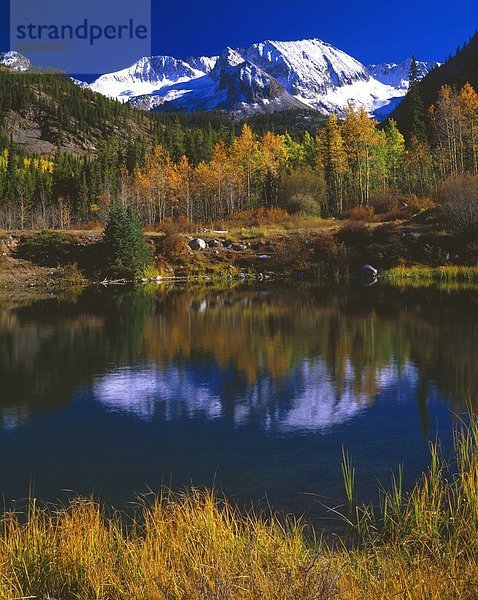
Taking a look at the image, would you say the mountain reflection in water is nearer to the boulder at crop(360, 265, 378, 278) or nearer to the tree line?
the boulder at crop(360, 265, 378, 278)

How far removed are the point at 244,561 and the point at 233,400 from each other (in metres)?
7.78

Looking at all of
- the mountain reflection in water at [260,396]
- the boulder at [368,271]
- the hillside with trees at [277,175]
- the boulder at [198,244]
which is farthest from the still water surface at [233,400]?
the hillside with trees at [277,175]

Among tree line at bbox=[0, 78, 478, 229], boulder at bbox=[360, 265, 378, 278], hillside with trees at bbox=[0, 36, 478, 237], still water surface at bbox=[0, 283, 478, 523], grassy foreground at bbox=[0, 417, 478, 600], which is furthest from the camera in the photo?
tree line at bbox=[0, 78, 478, 229]

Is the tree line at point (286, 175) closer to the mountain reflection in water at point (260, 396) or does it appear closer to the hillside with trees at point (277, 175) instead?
the hillside with trees at point (277, 175)

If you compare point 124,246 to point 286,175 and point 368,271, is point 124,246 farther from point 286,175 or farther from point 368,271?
point 286,175

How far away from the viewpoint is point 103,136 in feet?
534

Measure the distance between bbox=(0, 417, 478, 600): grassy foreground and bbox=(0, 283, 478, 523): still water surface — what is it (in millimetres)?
1343

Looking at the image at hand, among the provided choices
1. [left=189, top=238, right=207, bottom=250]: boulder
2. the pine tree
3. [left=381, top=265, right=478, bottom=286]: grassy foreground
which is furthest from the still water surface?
[left=189, top=238, right=207, bottom=250]: boulder

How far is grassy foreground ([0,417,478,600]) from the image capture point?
3.88m

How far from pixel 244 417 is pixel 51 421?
3.87m

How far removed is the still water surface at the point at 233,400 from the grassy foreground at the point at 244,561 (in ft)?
4.40

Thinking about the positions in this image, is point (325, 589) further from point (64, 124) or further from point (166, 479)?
point (64, 124)

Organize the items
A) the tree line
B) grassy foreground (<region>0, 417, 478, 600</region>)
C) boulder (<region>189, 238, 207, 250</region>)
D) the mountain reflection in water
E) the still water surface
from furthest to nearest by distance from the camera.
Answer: the tree line, boulder (<region>189, 238, 207, 250</region>), the mountain reflection in water, the still water surface, grassy foreground (<region>0, 417, 478, 600</region>)

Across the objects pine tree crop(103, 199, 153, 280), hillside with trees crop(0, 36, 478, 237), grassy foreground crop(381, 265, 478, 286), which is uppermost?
hillside with trees crop(0, 36, 478, 237)
